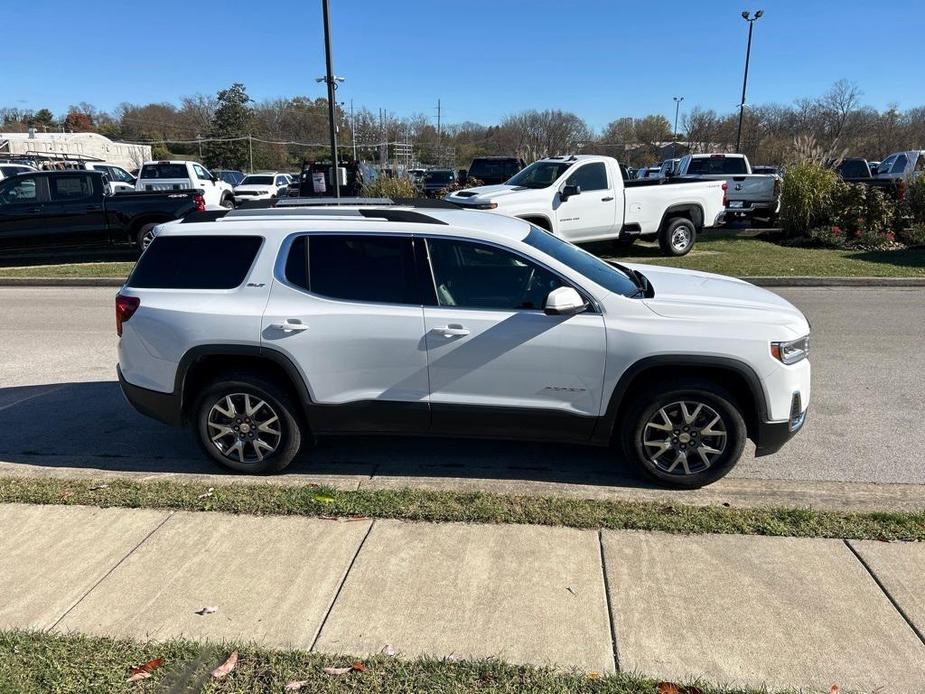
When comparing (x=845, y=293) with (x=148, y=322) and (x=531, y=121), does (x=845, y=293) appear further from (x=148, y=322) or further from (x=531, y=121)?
(x=531, y=121)

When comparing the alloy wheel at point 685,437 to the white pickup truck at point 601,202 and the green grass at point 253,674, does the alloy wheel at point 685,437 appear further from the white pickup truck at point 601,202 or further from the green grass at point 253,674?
the white pickup truck at point 601,202

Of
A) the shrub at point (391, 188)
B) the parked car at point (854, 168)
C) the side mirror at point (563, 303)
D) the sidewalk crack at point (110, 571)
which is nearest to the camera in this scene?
the sidewalk crack at point (110, 571)

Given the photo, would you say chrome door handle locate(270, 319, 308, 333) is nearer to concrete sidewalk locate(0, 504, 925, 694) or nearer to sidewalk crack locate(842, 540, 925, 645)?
concrete sidewalk locate(0, 504, 925, 694)

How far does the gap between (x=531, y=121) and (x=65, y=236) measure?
50.7 metres

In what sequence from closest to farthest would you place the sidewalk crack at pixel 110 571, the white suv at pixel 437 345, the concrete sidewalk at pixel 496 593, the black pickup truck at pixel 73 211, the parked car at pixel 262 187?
the concrete sidewalk at pixel 496 593
the sidewalk crack at pixel 110 571
the white suv at pixel 437 345
the black pickup truck at pixel 73 211
the parked car at pixel 262 187

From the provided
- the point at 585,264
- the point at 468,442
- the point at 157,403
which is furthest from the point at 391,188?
the point at 157,403

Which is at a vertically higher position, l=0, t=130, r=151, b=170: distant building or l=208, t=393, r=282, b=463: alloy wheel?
l=0, t=130, r=151, b=170: distant building

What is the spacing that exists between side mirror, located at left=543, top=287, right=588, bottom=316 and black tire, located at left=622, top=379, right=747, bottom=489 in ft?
2.28

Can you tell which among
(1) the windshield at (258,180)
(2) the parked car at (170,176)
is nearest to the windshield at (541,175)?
(2) the parked car at (170,176)

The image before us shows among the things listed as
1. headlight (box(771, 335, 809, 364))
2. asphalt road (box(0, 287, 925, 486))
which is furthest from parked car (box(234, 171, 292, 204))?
headlight (box(771, 335, 809, 364))

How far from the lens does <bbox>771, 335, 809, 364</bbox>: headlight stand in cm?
414

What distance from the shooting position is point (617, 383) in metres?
4.22

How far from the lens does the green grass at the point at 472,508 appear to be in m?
3.89

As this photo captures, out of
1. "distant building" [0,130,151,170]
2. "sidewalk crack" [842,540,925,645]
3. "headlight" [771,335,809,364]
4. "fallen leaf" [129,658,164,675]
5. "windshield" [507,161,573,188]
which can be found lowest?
"fallen leaf" [129,658,164,675]
